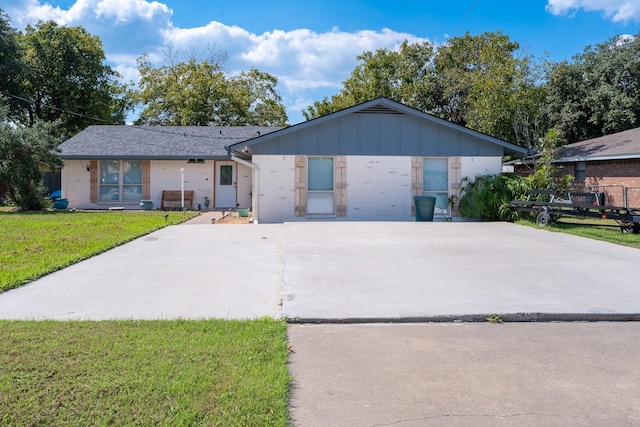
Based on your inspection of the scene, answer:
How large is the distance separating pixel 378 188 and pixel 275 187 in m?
3.49

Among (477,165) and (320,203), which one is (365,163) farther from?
(477,165)

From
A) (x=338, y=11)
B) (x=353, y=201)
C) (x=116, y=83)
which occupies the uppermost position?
(x=116, y=83)

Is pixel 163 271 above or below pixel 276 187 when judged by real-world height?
below

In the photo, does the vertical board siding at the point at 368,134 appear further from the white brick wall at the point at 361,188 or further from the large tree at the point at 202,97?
the large tree at the point at 202,97

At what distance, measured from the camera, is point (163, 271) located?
760cm

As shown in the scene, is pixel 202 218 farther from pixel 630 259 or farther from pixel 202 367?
pixel 202 367

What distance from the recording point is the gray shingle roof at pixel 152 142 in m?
21.4

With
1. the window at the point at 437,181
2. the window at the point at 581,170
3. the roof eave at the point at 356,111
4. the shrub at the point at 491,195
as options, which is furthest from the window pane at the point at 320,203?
the window at the point at 581,170

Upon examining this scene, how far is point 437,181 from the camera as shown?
56.1ft

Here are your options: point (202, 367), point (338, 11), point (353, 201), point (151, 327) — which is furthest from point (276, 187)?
point (202, 367)

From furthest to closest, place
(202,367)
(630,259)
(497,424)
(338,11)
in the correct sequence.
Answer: (338,11) → (630,259) → (202,367) → (497,424)

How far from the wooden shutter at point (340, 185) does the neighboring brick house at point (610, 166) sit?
9.83 meters

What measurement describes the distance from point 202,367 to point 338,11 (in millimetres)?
13593

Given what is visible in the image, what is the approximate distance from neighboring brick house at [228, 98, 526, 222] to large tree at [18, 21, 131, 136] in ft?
76.6
